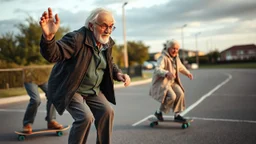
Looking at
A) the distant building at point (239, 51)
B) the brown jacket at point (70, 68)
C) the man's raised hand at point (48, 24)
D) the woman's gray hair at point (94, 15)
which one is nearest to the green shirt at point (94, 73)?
the brown jacket at point (70, 68)

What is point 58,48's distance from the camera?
9.21ft

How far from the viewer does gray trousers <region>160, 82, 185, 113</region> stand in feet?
18.7

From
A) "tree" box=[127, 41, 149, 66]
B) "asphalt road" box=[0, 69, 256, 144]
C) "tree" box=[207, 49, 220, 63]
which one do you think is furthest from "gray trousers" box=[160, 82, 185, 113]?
"tree" box=[207, 49, 220, 63]

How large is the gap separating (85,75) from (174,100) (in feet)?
9.81

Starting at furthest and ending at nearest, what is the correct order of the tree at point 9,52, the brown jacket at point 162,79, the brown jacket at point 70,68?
the tree at point 9,52
the brown jacket at point 162,79
the brown jacket at point 70,68

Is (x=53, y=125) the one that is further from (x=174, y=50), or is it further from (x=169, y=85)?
(x=174, y=50)

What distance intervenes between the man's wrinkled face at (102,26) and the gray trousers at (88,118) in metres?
0.69

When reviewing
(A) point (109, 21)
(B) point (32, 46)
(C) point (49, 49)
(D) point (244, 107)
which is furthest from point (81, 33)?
(B) point (32, 46)

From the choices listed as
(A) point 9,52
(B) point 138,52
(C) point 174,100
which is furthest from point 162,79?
(B) point 138,52

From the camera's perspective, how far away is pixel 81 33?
10.4ft

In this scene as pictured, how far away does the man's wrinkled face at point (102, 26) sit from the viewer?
3225 millimetres

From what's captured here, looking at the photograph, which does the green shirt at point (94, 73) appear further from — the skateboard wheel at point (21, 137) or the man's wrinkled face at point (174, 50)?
the man's wrinkled face at point (174, 50)

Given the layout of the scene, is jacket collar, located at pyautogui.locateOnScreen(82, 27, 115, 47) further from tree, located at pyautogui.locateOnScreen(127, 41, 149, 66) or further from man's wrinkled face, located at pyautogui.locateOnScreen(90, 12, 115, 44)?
tree, located at pyautogui.locateOnScreen(127, 41, 149, 66)

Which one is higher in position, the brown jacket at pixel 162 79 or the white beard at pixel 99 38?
the white beard at pixel 99 38
